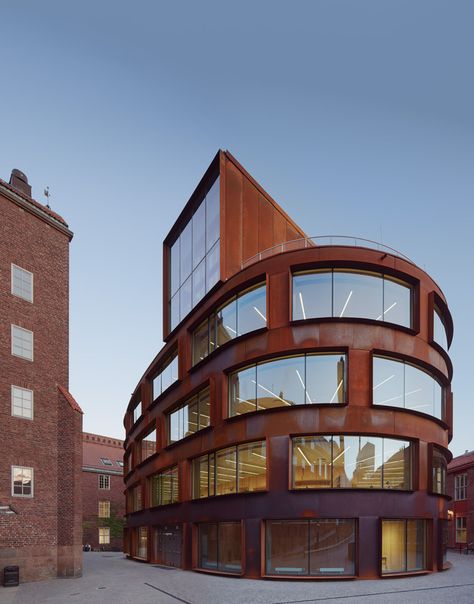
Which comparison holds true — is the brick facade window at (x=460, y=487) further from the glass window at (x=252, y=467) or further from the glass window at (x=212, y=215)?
the glass window at (x=212, y=215)

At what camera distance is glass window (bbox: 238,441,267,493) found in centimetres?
2506

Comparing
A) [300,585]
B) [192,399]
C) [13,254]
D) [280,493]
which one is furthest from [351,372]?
[13,254]

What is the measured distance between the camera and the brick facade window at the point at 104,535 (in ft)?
209

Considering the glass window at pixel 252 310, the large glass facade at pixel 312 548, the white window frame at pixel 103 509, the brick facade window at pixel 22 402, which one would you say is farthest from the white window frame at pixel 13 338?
the white window frame at pixel 103 509

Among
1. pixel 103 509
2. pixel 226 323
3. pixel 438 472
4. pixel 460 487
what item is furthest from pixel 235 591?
pixel 103 509

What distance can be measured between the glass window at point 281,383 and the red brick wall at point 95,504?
4438 centimetres

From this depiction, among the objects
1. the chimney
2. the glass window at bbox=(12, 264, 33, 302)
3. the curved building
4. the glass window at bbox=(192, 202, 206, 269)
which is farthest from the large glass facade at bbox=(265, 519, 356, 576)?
the chimney

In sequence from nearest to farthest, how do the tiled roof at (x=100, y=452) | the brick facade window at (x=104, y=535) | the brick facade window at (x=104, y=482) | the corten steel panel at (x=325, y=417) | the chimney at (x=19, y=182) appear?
the corten steel panel at (x=325, y=417), the chimney at (x=19, y=182), the brick facade window at (x=104, y=535), the brick facade window at (x=104, y=482), the tiled roof at (x=100, y=452)

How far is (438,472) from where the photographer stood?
94.2ft

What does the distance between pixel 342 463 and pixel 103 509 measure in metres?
49.0

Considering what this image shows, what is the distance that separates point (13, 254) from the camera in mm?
26859

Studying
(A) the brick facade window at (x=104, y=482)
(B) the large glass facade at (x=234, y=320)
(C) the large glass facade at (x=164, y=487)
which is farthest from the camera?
(A) the brick facade window at (x=104, y=482)

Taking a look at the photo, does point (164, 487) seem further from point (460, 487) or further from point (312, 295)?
point (460, 487)

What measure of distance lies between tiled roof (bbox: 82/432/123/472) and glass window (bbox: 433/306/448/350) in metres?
48.2
